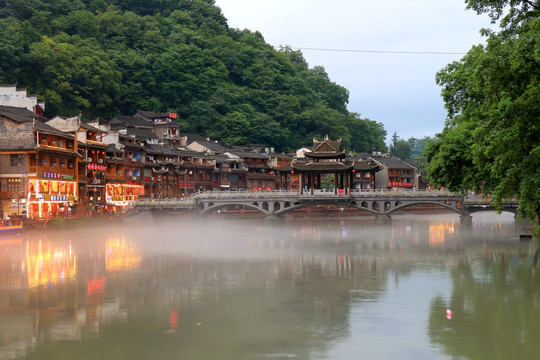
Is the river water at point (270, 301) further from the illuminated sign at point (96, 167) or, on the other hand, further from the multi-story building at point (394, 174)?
the multi-story building at point (394, 174)

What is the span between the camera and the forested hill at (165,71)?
361 ft

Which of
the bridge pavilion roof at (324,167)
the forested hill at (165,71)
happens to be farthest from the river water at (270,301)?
the forested hill at (165,71)

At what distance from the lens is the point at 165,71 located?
14000 cm

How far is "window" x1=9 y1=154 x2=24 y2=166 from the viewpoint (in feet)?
227

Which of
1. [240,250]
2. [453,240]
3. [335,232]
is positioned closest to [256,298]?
[240,250]

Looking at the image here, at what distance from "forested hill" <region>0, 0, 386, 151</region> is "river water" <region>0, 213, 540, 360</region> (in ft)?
216

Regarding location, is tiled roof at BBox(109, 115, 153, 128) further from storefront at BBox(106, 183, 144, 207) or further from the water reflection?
the water reflection

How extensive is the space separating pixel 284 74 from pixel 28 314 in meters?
145

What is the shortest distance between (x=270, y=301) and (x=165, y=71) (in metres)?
120

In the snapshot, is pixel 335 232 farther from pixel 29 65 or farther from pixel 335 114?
pixel 335 114

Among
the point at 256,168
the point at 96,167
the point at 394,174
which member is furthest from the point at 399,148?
the point at 96,167

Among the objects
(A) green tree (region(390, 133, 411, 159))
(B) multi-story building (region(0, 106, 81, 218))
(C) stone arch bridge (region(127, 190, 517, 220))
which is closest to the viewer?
(B) multi-story building (region(0, 106, 81, 218))

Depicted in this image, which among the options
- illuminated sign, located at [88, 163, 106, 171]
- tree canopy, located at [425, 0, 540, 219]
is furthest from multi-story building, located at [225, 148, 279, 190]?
tree canopy, located at [425, 0, 540, 219]

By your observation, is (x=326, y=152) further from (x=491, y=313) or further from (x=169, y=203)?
(x=491, y=313)
